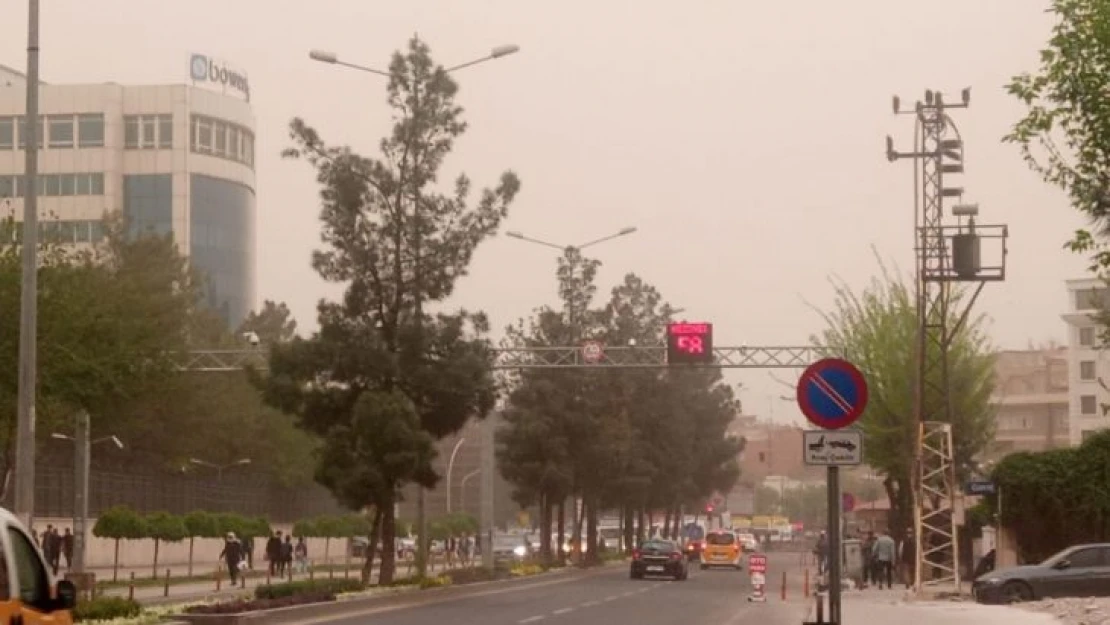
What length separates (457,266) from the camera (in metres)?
50.3

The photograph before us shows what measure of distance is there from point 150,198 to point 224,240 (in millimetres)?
6657

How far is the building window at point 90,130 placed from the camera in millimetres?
126062

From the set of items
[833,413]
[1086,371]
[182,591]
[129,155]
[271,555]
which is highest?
[129,155]

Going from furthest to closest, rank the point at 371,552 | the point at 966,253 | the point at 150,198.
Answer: the point at 150,198
the point at 371,552
the point at 966,253

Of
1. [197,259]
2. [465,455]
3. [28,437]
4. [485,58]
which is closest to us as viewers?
[28,437]

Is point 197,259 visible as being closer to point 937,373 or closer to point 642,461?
point 642,461

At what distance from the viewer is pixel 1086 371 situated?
146 metres

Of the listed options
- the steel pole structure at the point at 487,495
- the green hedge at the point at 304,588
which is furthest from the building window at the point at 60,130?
the green hedge at the point at 304,588

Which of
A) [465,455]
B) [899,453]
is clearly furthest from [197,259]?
[899,453]

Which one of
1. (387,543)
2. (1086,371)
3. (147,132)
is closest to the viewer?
(387,543)

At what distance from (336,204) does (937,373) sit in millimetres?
23235

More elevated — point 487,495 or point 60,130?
point 60,130

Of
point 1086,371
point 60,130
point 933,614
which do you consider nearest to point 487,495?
point 933,614

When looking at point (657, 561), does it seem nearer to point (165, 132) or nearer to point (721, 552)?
point (721, 552)
